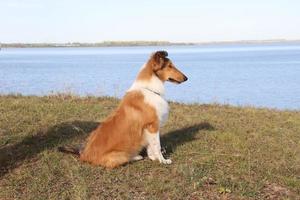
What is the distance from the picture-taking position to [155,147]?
6.87m

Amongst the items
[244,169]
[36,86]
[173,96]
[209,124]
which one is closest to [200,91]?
[173,96]

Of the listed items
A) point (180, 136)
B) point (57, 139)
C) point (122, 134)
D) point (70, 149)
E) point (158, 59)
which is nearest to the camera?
point (122, 134)

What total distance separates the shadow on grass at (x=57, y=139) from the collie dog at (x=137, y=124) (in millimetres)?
862

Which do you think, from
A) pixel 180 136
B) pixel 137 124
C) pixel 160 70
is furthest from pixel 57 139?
pixel 160 70

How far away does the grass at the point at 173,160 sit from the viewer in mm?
5781

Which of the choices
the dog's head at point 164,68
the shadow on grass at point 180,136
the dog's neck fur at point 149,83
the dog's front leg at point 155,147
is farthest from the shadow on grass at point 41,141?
the dog's head at point 164,68

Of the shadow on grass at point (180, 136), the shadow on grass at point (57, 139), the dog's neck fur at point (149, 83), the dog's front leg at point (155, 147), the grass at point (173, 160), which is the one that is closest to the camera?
the grass at point (173, 160)

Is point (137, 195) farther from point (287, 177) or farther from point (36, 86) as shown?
point (36, 86)

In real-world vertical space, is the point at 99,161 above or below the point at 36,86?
above

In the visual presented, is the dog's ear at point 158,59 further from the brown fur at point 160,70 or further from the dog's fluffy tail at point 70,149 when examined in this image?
the dog's fluffy tail at point 70,149

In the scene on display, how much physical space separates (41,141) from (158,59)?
263cm

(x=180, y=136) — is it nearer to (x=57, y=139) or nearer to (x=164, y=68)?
(x=164, y=68)

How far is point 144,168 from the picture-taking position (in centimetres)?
663

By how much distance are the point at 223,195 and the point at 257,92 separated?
57.5 feet
